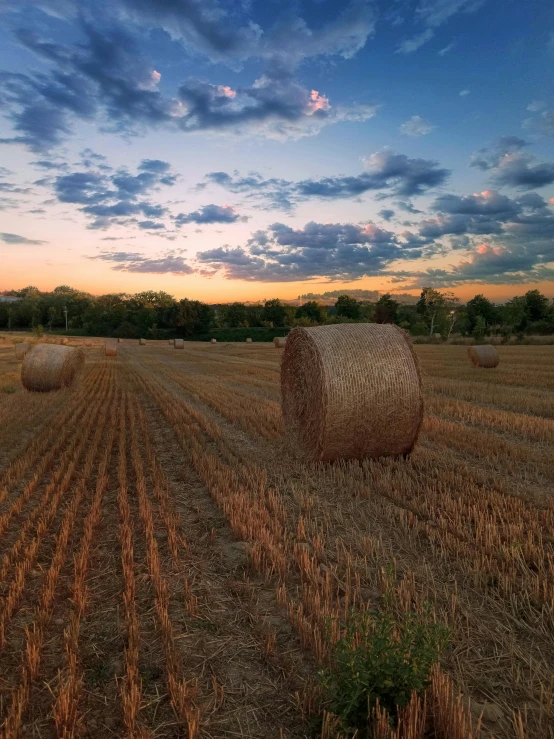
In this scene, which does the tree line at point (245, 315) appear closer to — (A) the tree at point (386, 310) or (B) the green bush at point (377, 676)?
(A) the tree at point (386, 310)

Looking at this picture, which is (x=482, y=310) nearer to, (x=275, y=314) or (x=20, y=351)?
(x=275, y=314)

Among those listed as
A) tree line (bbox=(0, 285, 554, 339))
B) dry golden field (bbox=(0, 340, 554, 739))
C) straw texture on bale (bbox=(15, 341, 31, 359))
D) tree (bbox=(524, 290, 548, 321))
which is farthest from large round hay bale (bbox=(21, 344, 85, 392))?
tree (bbox=(524, 290, 548, 321))

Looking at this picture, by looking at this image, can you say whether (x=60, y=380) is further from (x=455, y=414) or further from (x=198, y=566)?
(x=198, y=566)

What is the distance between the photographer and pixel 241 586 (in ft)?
13.3

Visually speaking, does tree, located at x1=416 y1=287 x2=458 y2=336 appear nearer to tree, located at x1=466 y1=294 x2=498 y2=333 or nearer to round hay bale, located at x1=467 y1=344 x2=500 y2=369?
tree, located at x1=466 y1=294 x2=498 y2=333

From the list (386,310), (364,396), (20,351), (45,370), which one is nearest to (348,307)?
(386,310)

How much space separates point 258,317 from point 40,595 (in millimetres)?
93411

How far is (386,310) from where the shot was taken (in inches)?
4028

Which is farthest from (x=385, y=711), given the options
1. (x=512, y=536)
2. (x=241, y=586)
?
(x=512, y=536)

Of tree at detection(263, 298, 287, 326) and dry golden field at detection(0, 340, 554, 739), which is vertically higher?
tree at detection(263, 298, 287, 326)

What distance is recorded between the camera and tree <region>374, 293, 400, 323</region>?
98938 millimetres

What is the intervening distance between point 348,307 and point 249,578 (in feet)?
355

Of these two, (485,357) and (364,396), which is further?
(485,357)

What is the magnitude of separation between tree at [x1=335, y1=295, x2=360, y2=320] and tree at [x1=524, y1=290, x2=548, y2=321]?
131 feet
